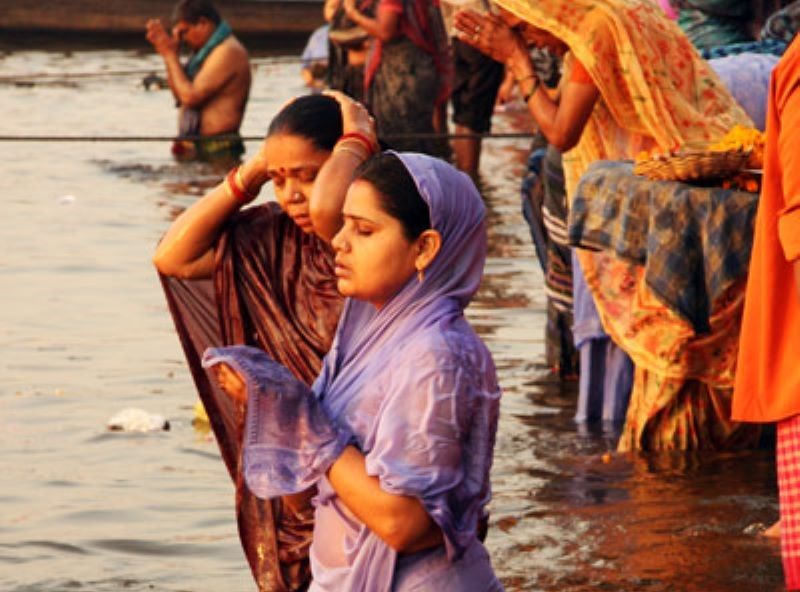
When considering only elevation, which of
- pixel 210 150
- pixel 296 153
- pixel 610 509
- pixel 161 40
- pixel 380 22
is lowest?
pixel 210 150

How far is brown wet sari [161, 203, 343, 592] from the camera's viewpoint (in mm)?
4422

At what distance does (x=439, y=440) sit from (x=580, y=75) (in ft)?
12.8

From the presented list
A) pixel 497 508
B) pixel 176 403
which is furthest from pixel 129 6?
pixel 497 508

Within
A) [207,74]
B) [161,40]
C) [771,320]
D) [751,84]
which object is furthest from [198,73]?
[771,320]

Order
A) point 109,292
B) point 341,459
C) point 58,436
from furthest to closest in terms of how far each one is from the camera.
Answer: point 109,292 → point 58,436 → point 341,459

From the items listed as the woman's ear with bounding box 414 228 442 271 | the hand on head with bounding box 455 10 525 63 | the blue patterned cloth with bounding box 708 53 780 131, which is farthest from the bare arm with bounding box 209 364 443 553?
the blue patterned cloth with bounding box 708 53 780 131

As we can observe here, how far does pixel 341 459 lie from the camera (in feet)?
10.9

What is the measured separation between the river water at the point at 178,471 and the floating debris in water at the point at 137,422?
2.0 inches

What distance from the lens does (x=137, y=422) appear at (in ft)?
25.4

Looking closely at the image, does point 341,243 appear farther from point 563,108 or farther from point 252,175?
point 563,108

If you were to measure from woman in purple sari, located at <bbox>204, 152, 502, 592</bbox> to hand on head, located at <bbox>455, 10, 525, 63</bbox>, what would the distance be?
378cm

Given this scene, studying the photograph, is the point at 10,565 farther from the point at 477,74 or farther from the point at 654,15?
the point at 477,74

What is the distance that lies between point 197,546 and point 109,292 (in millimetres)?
4483

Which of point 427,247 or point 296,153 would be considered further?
point 296,153
